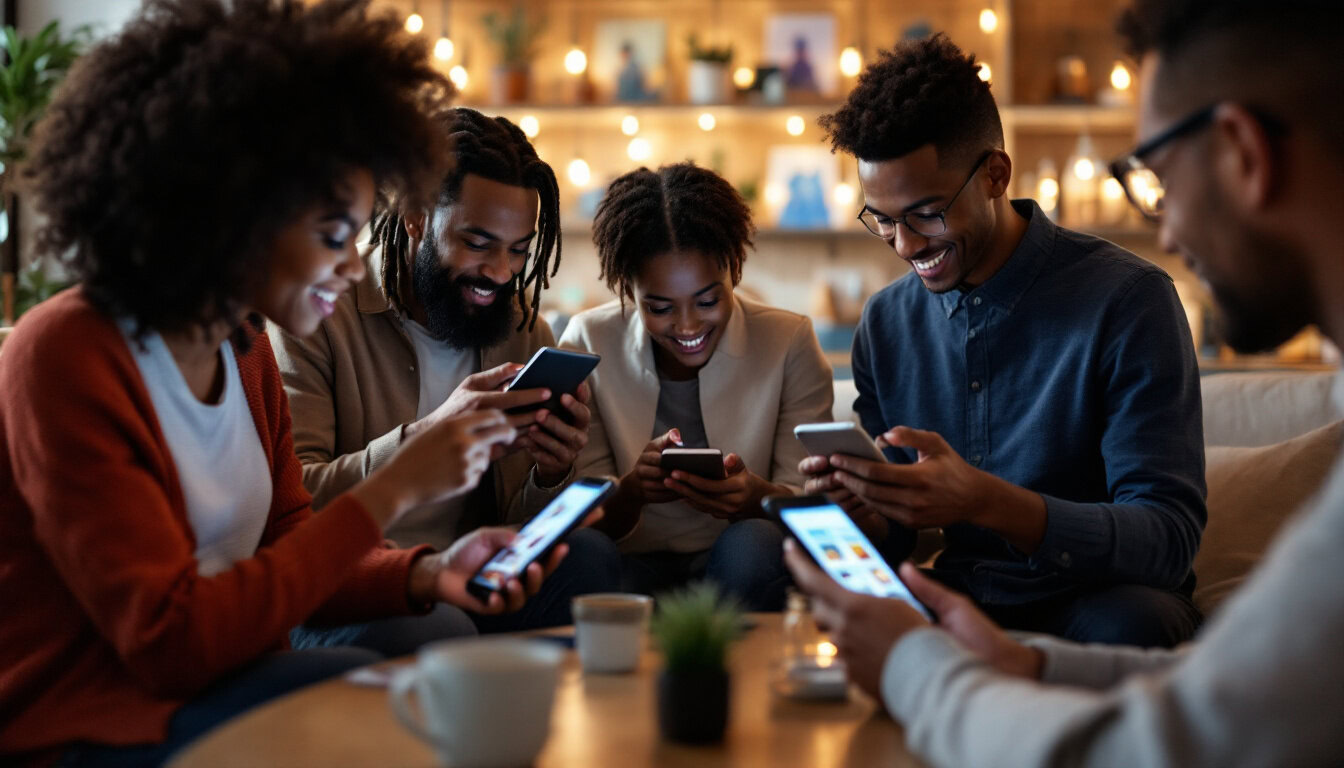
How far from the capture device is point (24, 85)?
4070 mm

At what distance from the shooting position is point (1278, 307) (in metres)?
1.10

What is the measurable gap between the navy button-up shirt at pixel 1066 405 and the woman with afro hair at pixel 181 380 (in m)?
0.92

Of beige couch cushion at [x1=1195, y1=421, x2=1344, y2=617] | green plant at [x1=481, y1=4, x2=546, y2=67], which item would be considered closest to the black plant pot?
beige couch cushion at [x1=1195, y1=421, x2=1344, y2=617]

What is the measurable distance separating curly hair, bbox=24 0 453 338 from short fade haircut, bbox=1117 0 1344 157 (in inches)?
35.8

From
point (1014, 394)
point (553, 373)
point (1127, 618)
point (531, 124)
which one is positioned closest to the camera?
point (1127, 618)

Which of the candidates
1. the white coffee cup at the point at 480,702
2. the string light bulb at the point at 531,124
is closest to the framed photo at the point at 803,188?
the string light bulb at the point at 531,124

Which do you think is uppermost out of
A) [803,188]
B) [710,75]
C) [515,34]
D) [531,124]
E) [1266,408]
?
[515,34]

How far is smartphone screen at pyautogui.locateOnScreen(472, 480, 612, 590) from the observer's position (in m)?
1.52

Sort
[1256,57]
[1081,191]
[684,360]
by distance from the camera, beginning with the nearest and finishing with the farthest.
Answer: [1256,57], [684,360], [1081,191]

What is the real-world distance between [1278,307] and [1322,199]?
12cm

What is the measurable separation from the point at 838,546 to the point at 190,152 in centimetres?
91

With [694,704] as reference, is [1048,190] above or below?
above

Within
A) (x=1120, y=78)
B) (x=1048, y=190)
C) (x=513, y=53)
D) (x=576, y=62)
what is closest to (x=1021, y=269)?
(x=1048, y=190)

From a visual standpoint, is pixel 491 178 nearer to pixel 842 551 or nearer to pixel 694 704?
pixel 842 551
